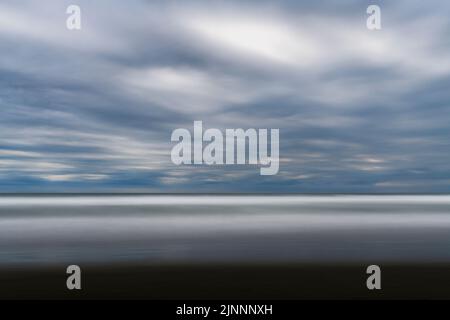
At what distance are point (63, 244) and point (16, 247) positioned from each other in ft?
4.56

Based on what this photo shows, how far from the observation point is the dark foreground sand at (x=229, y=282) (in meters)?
7.10

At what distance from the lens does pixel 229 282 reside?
7.97 m

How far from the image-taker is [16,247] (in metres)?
12.2

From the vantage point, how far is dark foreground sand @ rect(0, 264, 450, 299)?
710 centimetres

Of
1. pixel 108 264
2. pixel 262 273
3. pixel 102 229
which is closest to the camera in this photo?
pixel 262 273

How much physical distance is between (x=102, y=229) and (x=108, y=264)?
7.57 metres
